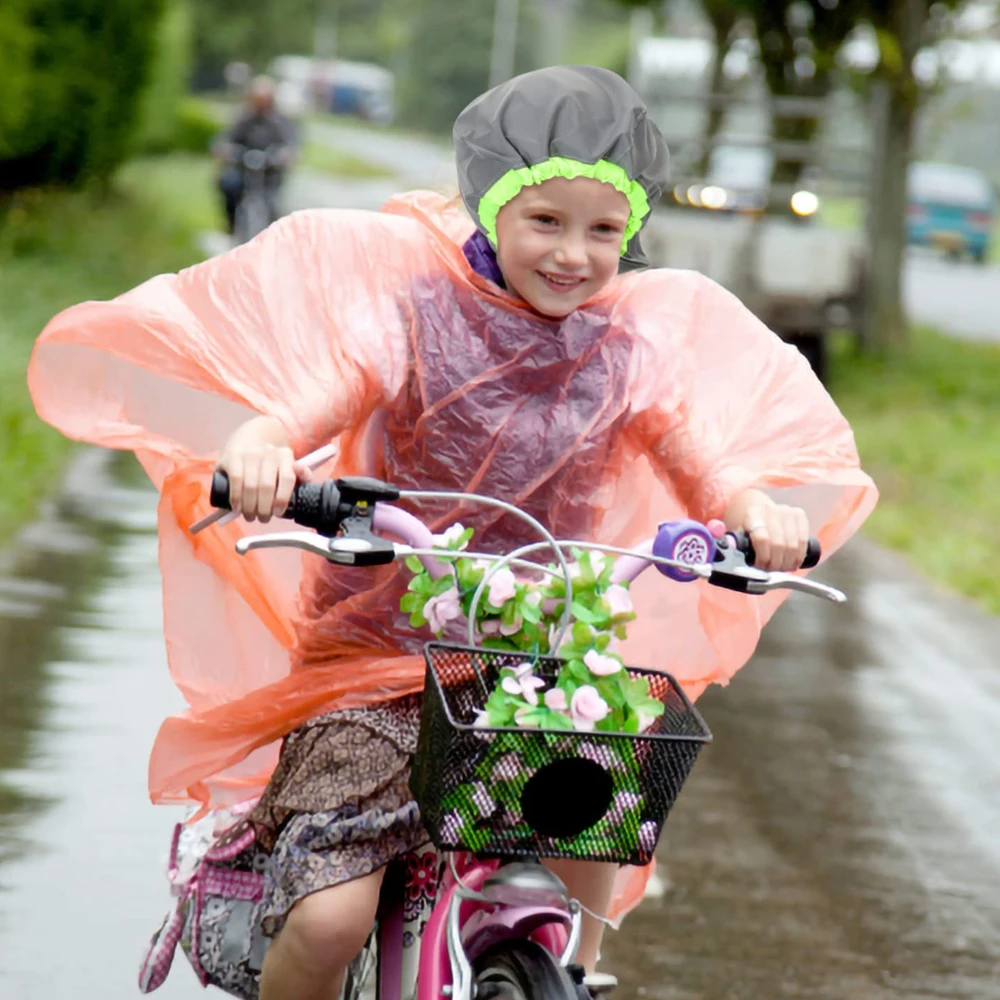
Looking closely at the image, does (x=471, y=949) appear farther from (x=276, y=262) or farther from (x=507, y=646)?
(x=276, y=262)

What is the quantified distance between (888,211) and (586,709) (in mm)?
15859

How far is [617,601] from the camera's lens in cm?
269

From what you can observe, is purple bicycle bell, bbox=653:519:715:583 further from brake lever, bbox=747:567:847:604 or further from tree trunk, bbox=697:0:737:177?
tree trunk, bbox=697:0:737:177

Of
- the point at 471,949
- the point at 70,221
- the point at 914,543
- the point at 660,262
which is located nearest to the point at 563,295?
the point at 471,949

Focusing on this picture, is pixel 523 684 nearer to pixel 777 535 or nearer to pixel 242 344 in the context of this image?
pixel 777 535

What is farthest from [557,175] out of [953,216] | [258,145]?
[953,216]

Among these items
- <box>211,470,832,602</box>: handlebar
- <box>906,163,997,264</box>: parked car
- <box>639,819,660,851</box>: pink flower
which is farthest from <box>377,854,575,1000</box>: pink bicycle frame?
<box>906,163,997,264</box>: parked car

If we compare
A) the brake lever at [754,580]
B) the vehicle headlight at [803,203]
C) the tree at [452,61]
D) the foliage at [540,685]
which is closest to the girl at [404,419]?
the brake lever at [754,580]

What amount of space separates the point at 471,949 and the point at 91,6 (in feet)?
60.0

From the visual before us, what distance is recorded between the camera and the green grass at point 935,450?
10.2 m

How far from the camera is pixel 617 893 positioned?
12.1 feet

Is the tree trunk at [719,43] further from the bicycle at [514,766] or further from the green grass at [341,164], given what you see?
the green grass at [341,164]

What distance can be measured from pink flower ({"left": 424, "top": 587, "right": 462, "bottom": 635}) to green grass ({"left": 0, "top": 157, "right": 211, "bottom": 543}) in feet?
19.0

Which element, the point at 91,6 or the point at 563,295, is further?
the point at 91,6
